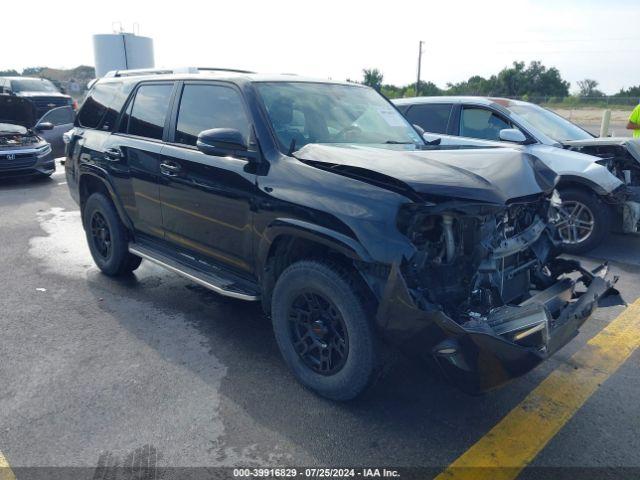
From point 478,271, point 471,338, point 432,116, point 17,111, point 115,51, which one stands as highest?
point 115,51

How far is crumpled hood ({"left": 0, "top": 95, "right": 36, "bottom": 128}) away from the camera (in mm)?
10867

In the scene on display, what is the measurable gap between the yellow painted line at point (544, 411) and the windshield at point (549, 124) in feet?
11.4

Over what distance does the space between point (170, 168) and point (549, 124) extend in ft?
17.4

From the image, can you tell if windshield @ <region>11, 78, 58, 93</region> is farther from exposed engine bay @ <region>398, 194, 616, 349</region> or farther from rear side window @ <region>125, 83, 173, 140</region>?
exposed engine bay @ <region>398, 194, 616, 349</region>

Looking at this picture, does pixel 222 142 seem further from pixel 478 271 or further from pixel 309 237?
pixel 478 271

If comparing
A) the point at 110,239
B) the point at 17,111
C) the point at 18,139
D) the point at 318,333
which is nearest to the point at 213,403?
the point at 318,333

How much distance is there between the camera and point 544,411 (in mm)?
3053

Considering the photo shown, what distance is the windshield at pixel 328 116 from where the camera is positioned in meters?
3.57

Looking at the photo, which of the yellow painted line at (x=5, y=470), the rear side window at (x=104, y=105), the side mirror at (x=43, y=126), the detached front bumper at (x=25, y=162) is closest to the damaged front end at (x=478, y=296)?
the yellow painted line at (x=5, y=470)

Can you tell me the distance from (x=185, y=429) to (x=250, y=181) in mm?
1546

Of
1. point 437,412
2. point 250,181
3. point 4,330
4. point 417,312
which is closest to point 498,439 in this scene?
point 437,412

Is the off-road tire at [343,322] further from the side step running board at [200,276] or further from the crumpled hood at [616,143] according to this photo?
the crumpled hood at [616,143]

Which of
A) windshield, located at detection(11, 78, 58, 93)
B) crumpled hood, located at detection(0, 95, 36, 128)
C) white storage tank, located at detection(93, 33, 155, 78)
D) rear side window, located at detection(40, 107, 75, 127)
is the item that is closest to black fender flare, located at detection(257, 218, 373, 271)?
crumpled hood, located at detection(0, 95, 36, 128)

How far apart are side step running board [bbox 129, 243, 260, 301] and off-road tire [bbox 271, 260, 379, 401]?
36 cm
